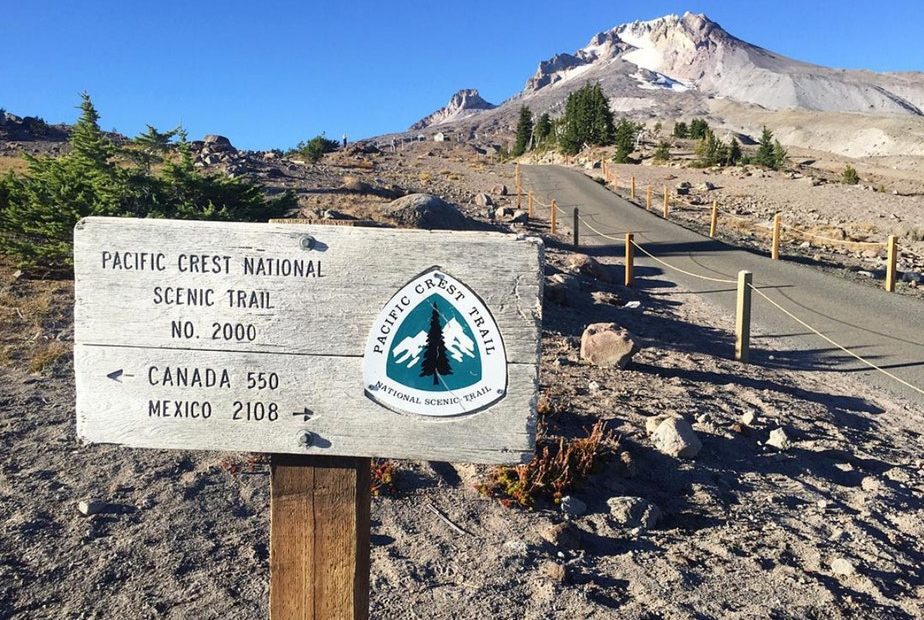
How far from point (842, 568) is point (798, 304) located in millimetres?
10395

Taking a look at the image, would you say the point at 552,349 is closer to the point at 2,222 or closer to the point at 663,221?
the point at 2,222

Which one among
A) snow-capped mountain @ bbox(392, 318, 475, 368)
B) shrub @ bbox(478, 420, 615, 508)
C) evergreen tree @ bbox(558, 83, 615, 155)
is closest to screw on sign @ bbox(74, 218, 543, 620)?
snow-capped mountain @ bbox(392, 318, 475, 368)

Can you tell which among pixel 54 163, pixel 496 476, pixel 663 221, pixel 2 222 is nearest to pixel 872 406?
pixel 496 476

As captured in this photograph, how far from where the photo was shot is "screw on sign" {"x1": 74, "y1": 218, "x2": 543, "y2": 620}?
1990 mm

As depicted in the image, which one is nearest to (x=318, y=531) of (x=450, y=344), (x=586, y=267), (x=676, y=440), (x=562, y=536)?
(x=450, y=344)

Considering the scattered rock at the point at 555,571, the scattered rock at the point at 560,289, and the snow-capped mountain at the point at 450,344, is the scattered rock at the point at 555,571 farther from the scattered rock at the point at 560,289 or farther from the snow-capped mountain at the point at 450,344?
the scattered rock at the point at 560,289

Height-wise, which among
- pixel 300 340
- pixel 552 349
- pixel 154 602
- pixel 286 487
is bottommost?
pixel 154 602

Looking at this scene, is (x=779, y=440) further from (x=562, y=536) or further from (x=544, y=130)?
(x=544, y=130)

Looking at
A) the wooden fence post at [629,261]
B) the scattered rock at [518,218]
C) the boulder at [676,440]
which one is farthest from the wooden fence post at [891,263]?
the boulder at [676,440]

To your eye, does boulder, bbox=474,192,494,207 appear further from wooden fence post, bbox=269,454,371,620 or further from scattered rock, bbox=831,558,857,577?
wooden fence post, bbox=269,454,371,620

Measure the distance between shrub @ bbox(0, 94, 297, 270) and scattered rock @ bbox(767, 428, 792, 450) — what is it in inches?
301

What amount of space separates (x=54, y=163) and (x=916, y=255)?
21849mm

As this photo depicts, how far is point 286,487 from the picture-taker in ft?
6.91

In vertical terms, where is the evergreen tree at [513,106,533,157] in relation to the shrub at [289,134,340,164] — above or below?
above
